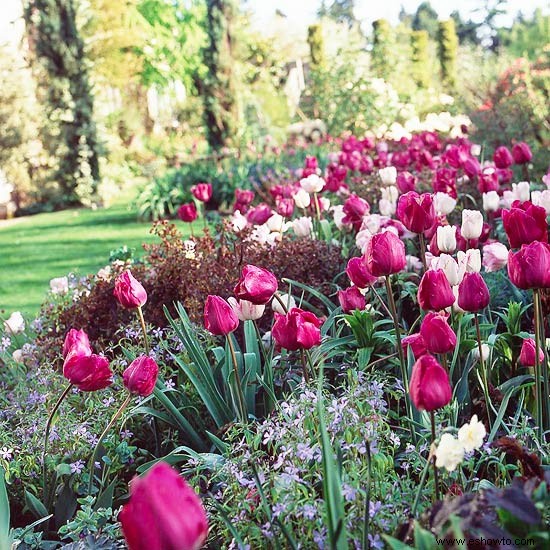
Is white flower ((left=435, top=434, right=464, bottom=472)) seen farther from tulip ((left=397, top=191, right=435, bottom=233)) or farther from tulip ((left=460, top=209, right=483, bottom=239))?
tulip ((left=460, top=209, right=483, bottom=239))

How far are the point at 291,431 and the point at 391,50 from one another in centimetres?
1567

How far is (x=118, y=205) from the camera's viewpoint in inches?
480

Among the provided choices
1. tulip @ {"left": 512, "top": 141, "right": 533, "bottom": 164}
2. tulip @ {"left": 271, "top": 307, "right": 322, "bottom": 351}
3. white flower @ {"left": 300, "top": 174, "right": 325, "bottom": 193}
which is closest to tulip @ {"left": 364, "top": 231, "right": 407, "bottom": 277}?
tulip @ {"left": 271, "top": 307, "right": 322, "bottom": 351}

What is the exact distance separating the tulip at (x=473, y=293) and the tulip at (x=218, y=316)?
0.58 m

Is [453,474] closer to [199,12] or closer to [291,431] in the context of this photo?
[291,431]

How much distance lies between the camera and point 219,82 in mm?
12344

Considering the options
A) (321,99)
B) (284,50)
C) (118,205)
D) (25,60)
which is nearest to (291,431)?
(118,205)

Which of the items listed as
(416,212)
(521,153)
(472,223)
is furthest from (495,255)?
(521,153)

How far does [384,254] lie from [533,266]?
14.3 inches

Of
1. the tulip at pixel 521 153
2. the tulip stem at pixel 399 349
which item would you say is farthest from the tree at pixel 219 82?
the tulip stem at pixel 399 349

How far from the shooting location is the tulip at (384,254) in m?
1.79

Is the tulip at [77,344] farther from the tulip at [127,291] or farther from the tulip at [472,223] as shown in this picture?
the tulip at [472,223]

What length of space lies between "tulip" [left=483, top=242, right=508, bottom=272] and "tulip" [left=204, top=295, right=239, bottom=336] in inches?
41.9

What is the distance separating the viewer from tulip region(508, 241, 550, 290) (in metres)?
1.57
